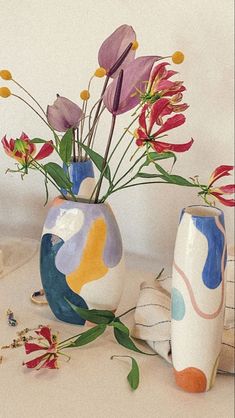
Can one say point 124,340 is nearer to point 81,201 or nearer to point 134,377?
point 134,377

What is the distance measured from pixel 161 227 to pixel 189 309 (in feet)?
1.43

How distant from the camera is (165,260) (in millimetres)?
1010

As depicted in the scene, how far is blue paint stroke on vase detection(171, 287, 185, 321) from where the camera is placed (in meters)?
0.58

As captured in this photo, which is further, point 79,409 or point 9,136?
point 9,136

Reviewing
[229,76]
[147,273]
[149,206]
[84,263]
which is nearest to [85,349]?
[84,263]

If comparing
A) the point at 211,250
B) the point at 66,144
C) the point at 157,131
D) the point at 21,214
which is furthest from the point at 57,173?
the point at 21,214

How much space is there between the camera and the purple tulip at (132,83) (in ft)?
2.22

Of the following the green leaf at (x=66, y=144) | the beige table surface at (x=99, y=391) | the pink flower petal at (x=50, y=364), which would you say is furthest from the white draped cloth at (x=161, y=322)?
the green leaf at (x=66, y=144)

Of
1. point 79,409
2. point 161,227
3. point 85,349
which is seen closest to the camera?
point 79,409

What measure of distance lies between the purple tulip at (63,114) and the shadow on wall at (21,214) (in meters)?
0.37

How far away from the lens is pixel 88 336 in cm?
67

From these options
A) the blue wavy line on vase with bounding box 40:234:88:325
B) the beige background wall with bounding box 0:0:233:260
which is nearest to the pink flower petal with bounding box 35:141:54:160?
the blue wavy line on vase with bounding box 40:234:88:325

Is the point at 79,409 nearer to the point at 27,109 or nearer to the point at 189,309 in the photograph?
the point at 189,309

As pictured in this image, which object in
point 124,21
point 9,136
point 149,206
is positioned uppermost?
point 124,21
